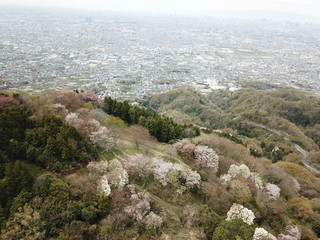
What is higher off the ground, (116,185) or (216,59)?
(116,185)

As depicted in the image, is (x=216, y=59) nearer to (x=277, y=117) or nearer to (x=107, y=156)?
(x=277, y=117)

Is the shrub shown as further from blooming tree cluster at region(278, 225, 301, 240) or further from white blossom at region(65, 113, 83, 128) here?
white blossom at region(65, 113, 83, 128)

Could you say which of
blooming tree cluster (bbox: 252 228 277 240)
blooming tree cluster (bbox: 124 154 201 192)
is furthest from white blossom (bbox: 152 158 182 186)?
blooming tree cluster (bbox: 252 228 277 240)

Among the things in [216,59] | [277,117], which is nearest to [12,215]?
[277,117]

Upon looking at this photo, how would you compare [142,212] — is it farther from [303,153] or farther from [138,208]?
[303,153]

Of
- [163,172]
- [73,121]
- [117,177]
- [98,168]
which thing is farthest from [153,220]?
[73,121]

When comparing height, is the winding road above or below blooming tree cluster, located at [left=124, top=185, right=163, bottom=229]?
below
